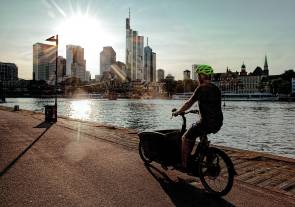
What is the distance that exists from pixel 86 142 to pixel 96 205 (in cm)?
751

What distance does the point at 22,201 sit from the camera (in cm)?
591

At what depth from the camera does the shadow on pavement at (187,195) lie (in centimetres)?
594

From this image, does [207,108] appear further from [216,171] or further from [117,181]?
[117,181]

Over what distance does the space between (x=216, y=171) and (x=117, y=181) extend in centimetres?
214

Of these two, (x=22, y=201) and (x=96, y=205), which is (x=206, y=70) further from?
(x=22, y=201)

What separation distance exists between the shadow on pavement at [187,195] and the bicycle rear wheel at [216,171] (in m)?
0.19

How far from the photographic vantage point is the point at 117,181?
727cm

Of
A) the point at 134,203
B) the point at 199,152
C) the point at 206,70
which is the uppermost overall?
the point at 206,70

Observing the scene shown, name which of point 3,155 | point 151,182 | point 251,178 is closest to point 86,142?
point 3,155

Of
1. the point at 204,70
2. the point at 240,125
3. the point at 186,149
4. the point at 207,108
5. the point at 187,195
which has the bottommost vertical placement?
the point at 240,125

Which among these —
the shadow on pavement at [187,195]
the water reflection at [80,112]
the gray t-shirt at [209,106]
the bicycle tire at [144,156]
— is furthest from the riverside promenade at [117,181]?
the water reflection at [80,112]

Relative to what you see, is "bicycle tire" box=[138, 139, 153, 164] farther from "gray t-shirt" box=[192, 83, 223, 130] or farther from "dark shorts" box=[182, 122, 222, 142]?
"gray t-shirt" box=[192, 83, 223, 130]

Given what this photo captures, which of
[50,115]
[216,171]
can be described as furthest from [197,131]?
[50,115]

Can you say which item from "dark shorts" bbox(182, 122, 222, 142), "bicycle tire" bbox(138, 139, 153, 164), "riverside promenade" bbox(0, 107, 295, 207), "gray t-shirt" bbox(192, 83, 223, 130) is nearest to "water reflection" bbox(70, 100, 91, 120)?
"riverside promenade" bbox(0, 107, 295, 207)
